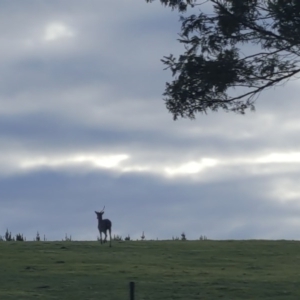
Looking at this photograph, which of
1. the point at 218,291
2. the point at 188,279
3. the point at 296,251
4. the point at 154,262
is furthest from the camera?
the point at 296,251

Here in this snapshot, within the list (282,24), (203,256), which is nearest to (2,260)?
(203,256)

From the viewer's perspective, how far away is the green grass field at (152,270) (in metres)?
21.3

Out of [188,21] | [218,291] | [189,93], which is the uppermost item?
[188,21]

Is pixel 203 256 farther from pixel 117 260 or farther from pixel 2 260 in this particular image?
pixel 2 260

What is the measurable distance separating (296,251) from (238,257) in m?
2.66

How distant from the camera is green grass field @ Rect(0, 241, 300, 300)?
69.8 ft

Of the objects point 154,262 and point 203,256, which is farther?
point 203,256

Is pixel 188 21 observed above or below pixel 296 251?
above

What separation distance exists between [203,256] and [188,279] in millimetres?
5085

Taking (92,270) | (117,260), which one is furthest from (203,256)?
(92,270)

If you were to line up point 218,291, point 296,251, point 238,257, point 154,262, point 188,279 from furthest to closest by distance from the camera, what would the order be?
point 296,251, point 238,257, point 154,262, point 188,279, point 218,291

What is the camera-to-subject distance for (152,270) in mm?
24734

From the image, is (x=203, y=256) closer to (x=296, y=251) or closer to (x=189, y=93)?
(x=296, y=251)

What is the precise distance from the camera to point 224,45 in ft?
77.8
